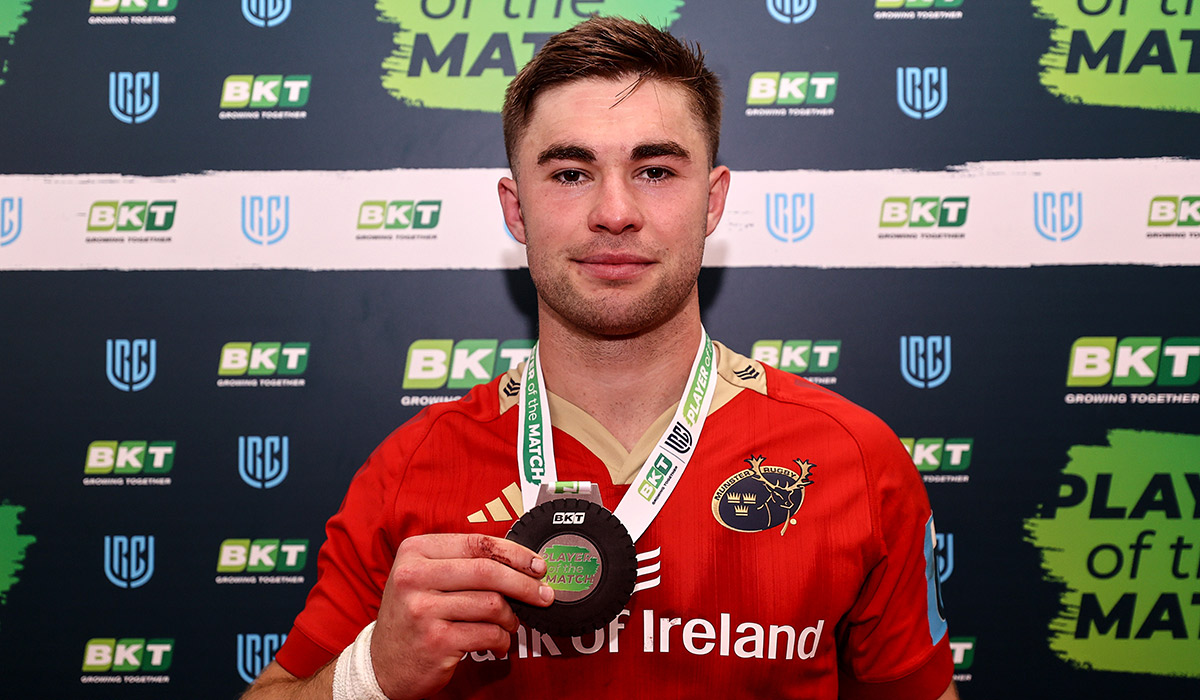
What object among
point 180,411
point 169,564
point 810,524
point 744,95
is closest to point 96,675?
point 169,564

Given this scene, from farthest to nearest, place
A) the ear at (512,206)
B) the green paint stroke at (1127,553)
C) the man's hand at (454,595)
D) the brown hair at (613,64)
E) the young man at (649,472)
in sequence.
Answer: the green paint stroke at (1127,553)
the ear at (512,206)
the brown hair at (613,64)
the young man at (649,472)
the man's hand at (454,595)

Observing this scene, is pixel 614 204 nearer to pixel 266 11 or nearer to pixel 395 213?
pixel 395 213

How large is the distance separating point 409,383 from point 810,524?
1314 mm

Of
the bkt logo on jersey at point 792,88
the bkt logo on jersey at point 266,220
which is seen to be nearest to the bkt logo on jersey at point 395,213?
the bkt logo on jersey at point 266,220

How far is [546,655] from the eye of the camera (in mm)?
1345

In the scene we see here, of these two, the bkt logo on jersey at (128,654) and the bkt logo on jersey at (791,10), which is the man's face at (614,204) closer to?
the bkt logo on jersey at (791,10)

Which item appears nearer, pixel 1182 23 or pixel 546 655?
pixel 546 655

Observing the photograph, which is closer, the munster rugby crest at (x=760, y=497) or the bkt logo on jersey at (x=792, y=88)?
the munster rugby crest at (x=760, y=497)

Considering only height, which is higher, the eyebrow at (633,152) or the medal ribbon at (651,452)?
the eyebrow at (633,152)

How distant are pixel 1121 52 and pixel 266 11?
2.57 metres

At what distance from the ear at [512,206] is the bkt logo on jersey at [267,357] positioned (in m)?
0.92

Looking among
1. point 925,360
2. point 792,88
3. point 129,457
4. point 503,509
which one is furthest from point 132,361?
point 925,360

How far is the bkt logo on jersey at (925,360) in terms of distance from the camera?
218 centimetres

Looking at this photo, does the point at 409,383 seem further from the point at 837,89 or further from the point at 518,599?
the point at 837,89
